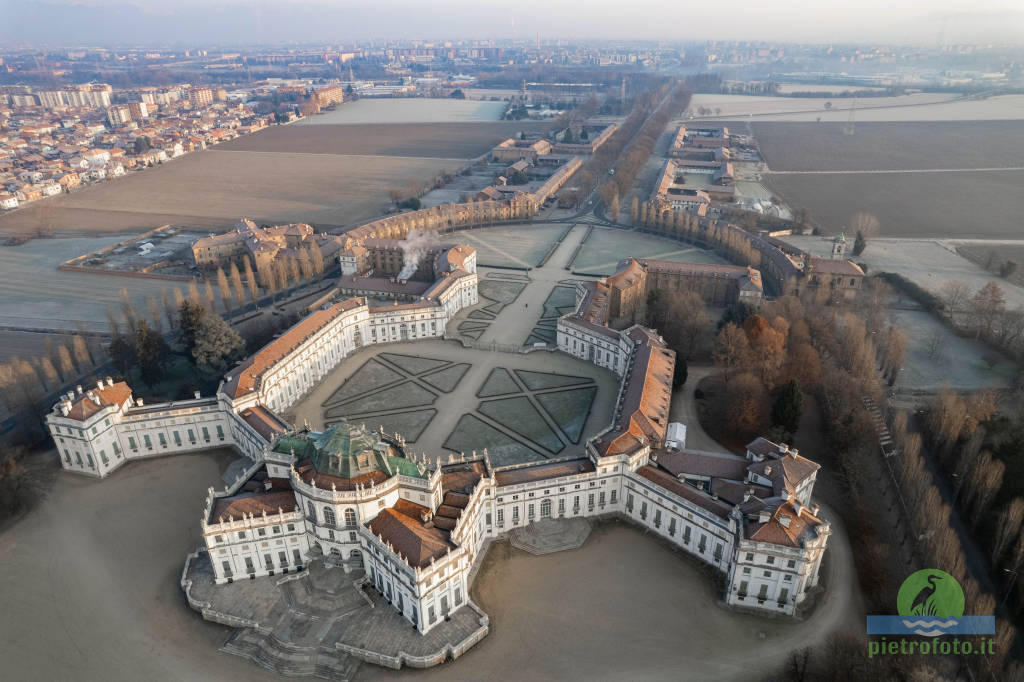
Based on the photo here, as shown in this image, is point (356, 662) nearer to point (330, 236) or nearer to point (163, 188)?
point (330, 236)

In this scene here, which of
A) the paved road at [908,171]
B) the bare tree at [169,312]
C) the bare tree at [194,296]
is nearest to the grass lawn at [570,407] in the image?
the bare tree at [194,296]

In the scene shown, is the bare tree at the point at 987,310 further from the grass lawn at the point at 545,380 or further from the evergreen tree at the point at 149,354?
the evergreen tree at the point at 149,354

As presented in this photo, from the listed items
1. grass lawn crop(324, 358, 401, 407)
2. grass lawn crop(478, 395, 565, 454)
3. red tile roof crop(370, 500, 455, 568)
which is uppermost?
red tile roof crop(370, 500, 455, 568)

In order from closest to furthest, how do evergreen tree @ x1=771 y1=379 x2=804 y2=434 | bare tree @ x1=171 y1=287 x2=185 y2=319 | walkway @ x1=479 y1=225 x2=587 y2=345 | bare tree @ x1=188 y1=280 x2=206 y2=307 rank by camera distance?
1. evergreen tree @ x1=771 y1=379 x2=804 y2=434
2. bare tree @ x1=188 y1=280 x2=206 y2=307
3. walkway @ x1=479 y1=225 x2=587 y2=345
4. bare tree @ x1=171 y1=287 x2=185 y2=319

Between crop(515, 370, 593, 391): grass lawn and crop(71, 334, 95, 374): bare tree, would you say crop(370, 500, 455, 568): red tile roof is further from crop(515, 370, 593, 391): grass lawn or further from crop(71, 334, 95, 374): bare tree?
crop(71, 334, 95, 374): bare tree

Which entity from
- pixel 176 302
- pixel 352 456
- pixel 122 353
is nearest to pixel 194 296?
pixel 176 302

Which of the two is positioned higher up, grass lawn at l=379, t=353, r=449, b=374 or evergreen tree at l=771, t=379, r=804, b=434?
evergreen tree at l=771, t=379, r=804, b=434

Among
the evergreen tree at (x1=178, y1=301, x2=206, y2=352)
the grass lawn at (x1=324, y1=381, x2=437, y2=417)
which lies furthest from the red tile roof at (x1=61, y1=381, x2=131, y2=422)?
the grass lawn at (x1=324, y1=381, x2=437, y2=417)

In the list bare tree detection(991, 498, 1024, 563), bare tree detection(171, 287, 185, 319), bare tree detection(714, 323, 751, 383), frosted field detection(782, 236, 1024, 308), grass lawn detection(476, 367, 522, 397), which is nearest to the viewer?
bare tree detection(991, 498, 1024, 563)
